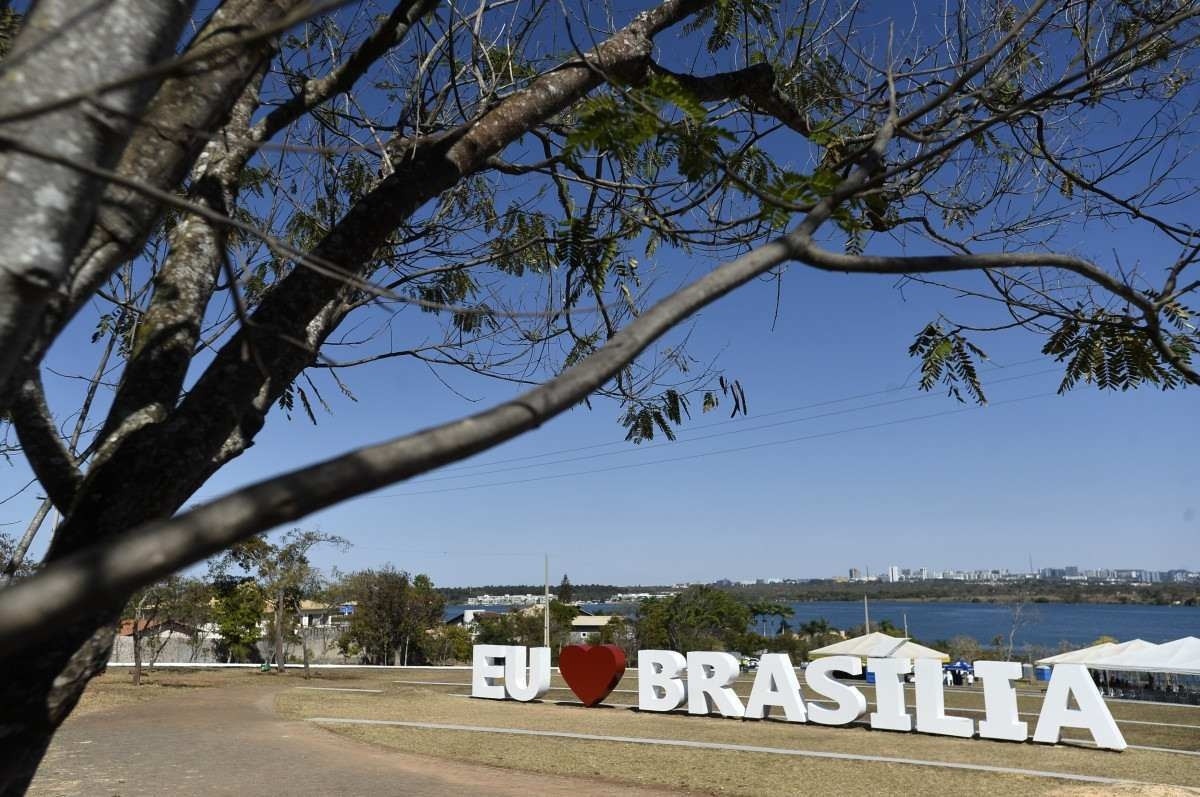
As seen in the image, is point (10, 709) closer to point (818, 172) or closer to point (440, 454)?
point (440, 454)

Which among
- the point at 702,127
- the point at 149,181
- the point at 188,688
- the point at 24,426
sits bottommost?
Answer: the point at 188,688

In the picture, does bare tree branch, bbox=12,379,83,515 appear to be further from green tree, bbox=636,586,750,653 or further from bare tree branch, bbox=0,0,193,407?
green tree, bbox=636,586,750,653

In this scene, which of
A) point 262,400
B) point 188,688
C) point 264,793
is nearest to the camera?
point 262,400

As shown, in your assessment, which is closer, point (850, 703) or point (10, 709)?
point (10, 709)

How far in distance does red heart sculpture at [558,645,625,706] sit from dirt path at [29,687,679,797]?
651 centimetres

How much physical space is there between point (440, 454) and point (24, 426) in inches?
75.1

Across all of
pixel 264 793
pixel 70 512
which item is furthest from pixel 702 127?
pixel 264 793

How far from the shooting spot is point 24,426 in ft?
8.20

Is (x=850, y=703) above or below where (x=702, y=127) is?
below

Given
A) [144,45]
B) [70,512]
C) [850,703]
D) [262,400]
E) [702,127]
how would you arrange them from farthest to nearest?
[850,703], [262,400], [702,127], [70,512], [144,45]

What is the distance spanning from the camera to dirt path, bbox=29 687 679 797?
1125 cm

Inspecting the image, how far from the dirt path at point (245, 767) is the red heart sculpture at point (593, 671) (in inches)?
256

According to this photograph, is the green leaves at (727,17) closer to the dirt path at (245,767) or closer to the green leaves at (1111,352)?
the green leaves at (1111,352)

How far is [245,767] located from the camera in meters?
12.8
